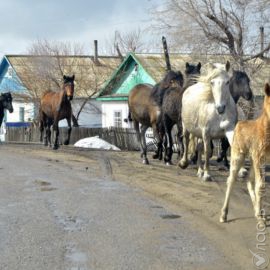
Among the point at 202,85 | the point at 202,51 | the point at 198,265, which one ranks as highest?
the point at 202,51

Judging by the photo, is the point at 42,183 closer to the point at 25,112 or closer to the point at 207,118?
the point at 207,118

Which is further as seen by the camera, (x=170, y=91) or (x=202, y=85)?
(x=170, y=91)

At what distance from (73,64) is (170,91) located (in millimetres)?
32616

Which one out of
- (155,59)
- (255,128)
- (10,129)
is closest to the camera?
(255,128)

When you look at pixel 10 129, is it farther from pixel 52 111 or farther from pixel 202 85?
pixel 202 85

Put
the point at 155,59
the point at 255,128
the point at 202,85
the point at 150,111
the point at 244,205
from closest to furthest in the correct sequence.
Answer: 1. the point at 255,128
2. the point at 244,205
3. the point at 202,85
4. the point at 150,111
5. the point at 155,59

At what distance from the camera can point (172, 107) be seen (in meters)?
14.6

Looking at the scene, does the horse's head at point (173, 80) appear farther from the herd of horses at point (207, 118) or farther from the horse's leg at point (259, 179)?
the horse's leg at point (259, 179)

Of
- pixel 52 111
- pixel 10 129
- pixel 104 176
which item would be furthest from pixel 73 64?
pixel 104 176

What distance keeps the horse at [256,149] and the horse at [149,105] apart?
7441mm

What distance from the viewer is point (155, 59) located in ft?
122

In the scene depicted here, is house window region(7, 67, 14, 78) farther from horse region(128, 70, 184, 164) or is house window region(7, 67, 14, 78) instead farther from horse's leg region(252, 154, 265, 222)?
horse's leg region(252, 154, 265, 222)

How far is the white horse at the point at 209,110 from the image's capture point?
1114cm

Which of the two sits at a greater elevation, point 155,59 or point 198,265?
point 155,59
